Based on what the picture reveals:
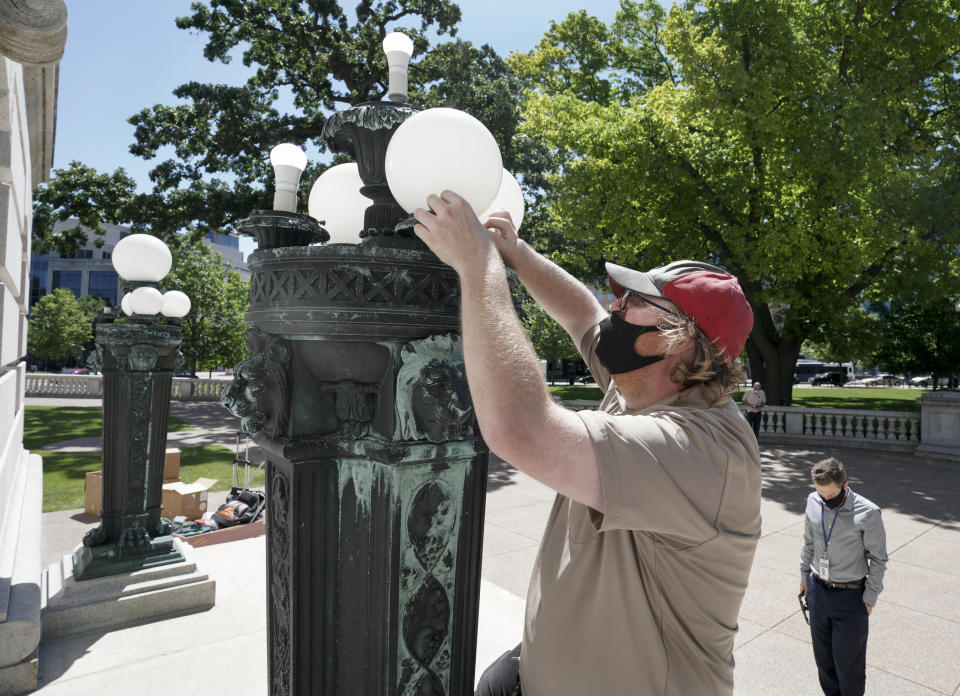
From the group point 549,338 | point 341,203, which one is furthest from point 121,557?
point 549,338

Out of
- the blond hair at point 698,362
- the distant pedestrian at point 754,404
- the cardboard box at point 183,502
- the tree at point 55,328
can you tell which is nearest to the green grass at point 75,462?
the cardboard box at point 183,502

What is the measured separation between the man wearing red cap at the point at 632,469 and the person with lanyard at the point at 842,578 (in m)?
2.75

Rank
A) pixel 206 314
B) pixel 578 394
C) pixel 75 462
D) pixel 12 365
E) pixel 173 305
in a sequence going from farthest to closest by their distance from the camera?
1. pixel 206 314
2. pixel 578 394
3. pixel 75 462
4. pixel 12 365
5. pixel 173 305

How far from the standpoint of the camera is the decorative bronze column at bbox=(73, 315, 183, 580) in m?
4.42

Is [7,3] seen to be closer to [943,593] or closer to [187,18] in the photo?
[943,593]

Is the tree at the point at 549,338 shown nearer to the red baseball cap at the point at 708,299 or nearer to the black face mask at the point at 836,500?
the black face mask at the point at 836,500

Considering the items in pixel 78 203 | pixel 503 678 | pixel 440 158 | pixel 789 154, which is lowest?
pixel 503 678

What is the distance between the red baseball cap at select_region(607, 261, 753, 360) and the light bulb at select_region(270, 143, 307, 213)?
44.3 inches

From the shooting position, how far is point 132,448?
15.0ft

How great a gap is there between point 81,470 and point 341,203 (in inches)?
465

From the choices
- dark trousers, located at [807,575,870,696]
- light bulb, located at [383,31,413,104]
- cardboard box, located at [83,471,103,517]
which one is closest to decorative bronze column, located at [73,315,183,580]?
light bulb, located at [383,31,413,104]

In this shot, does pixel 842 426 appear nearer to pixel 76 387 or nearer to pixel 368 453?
pixel 368 453

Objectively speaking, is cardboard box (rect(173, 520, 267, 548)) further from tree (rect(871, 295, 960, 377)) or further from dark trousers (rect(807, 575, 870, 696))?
tree (rect(871, 295, 960, 377))

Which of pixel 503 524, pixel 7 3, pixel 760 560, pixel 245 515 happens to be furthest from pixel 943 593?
pixel 7 3
